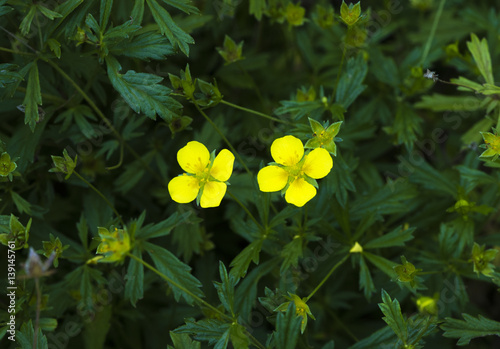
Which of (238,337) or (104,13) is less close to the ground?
(104,13)

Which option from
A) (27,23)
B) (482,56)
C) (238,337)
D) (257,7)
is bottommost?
(238,337)

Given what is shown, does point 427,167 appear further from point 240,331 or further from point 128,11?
point 128,11

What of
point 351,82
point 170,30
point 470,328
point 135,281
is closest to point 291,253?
point 135,281

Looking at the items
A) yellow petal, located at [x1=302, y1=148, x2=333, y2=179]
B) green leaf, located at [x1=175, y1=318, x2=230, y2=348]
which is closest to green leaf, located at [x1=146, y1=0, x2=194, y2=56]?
yellow petal, located at [x1=302, y1=148, x2=333, y2=179]

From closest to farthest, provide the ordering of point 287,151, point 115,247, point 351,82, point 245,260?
point 115,247 → point 287,151 → point 245,260 → point 351,82

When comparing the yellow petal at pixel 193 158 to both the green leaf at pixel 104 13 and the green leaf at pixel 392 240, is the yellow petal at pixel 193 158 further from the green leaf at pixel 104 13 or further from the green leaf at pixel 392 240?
the green leaf at pixel 392 240

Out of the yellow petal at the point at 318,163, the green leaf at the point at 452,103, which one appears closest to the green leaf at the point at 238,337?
the yellow petal at the point at 318,163

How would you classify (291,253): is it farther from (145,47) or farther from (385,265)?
(145,47)

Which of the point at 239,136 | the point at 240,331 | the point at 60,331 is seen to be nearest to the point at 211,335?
the point at 240,331
